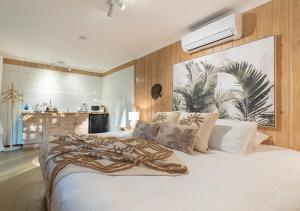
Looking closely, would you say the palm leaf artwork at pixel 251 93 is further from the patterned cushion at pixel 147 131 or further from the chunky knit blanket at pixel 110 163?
the chunky knit blanket at pixel 110 163

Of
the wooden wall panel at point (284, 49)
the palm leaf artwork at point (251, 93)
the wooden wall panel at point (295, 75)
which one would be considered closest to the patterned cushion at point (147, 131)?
the palm leaf artwork at point (251, 93)

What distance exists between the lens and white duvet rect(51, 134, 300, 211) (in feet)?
2.61

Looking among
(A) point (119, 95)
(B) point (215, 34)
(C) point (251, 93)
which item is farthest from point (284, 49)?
(A) point (119, 95)

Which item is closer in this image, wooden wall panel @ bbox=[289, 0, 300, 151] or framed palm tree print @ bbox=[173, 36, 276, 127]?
wooden wall panel @ bbox=[289, 0, 300, 151]

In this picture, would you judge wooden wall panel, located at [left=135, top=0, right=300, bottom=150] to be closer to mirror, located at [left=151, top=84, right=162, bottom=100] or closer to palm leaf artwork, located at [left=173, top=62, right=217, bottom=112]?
palm leaf artwork, located at [left=173, top=62, right=217, bottom=112]

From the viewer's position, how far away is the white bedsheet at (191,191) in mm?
797

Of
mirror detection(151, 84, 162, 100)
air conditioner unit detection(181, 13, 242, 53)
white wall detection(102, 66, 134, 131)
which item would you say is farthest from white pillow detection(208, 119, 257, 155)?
white wall detection(102, 66, 134, 131)

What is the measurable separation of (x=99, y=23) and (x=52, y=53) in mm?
2024

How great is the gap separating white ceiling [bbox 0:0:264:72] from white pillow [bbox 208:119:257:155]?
148 cm

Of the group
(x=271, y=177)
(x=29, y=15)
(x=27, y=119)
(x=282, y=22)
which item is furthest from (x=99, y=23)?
(x=27, y=119)

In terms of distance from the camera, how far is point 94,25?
2.78m

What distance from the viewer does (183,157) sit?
162 centimetres

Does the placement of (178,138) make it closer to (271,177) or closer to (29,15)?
(271,177)

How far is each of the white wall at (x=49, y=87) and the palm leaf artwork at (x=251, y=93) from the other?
4.66 metres
